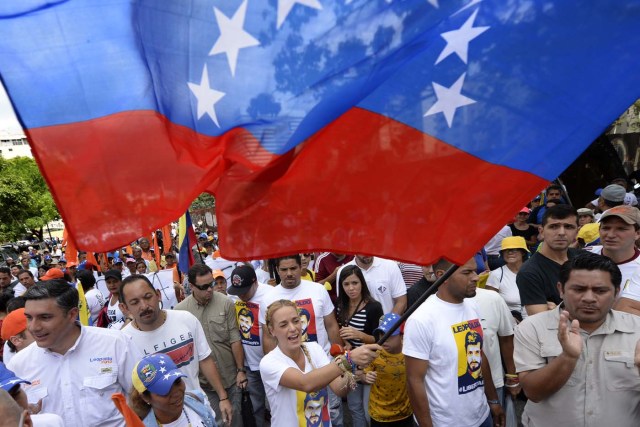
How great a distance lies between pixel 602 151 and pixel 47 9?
1249cm

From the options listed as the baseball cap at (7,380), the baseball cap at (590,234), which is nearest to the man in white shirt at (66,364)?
the baseball cap at (7,380)

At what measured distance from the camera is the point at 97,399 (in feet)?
11.0

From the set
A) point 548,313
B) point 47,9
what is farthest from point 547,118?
point 47,9

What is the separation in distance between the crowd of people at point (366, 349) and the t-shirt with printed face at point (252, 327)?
0.02 m

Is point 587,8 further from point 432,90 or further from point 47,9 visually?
point 47,9

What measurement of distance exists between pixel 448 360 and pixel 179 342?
7.04 feet

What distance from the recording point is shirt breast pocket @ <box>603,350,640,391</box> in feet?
8.74

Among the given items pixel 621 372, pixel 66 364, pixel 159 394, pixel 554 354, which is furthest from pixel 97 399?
pixel 621 372

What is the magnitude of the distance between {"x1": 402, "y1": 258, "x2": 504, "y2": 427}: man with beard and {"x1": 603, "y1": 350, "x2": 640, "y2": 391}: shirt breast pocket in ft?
3.25

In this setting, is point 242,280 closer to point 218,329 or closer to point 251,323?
point 251,323

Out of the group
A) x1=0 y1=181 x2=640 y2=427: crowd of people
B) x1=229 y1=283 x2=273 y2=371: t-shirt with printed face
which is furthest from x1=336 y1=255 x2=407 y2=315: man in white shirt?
x1=229 y1=283 x2=273 y2=371: t-shirt with printed face

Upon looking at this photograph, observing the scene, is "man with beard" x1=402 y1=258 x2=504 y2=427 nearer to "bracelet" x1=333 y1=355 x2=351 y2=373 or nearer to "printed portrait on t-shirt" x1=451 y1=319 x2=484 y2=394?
"printed portrait on t-shirt" x1=451 y1=319 x2=484 y2=394

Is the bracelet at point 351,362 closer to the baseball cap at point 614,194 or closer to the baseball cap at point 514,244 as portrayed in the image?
the baseball cap at point 514,244

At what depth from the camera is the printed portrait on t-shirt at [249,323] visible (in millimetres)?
5176
